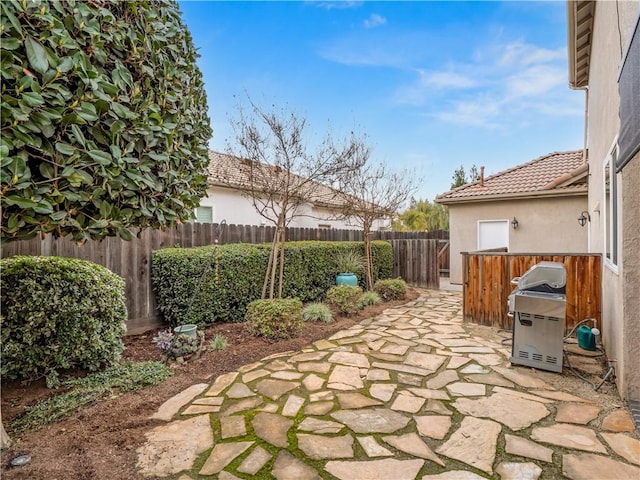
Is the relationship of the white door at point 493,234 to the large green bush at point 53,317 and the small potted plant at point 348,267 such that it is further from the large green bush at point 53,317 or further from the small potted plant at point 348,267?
the large green bush at point 53,317

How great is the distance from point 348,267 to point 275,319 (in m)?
3.72

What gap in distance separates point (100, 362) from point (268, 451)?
2.34 m

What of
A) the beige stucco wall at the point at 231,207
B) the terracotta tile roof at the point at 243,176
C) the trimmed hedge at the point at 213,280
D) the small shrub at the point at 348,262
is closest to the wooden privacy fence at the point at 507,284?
the small shrub at the point at 348,262

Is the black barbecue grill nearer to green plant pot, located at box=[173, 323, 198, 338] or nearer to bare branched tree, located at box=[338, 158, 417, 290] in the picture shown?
green plant pot, located at box=[173, 323, 198, 338]

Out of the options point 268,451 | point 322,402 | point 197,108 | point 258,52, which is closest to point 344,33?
point 258,52

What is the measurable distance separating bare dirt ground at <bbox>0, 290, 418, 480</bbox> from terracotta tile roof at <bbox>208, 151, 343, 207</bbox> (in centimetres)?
232

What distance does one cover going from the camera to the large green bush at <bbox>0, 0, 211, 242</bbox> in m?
1.73

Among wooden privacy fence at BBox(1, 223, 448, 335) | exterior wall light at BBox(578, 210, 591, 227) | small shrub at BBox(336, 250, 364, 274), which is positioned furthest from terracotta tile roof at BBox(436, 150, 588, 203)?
wooden privacy fence at BBox(1, 223, 448, 335)

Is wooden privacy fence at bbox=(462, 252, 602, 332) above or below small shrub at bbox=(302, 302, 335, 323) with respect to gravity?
above

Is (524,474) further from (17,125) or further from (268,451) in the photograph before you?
(17,125)

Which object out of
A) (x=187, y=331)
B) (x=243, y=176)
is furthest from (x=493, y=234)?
(x=187, y=331)

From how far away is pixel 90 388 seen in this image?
3.21m

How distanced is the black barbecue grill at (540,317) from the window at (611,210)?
25.6 inches

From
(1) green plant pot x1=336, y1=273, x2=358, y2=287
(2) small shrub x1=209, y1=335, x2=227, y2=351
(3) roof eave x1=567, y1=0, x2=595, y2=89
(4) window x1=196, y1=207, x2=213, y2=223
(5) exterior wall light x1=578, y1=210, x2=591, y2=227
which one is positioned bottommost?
(2) small shrub x1=209, y1=335, x2=227, y2=351
